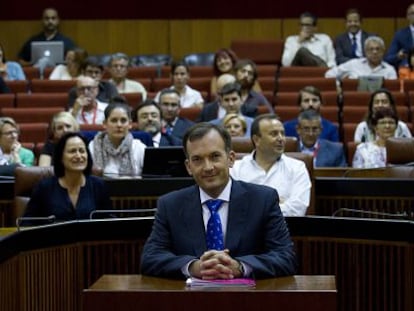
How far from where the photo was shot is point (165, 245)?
439cm

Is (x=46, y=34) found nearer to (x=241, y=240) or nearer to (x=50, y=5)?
(x=50, y=5)

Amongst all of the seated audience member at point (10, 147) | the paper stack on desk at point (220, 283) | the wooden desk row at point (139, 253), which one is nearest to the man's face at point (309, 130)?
the seated audience member at point (10, 147)

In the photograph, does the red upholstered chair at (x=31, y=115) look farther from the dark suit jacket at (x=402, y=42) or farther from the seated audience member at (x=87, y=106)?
the dark suit jacket at (x=402, y=42)

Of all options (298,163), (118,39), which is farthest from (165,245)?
(118,39)

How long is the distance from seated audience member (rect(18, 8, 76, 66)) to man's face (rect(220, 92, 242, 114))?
13.9ft

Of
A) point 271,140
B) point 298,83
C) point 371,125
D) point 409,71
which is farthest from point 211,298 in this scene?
point 409,71

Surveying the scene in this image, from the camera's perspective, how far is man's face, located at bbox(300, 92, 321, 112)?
9.55 meters

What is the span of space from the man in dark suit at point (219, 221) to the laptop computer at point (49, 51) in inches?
338

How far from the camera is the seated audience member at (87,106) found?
988 cm

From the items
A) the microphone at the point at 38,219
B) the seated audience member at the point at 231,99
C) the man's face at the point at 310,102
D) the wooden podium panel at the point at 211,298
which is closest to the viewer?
the wooden podium panel at the point at 211,298

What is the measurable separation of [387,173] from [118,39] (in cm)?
776

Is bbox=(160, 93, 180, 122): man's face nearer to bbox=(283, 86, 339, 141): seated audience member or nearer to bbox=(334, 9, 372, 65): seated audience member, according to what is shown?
bbox=(283, 86, 339, 141): seated audience member

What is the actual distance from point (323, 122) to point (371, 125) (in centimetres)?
78

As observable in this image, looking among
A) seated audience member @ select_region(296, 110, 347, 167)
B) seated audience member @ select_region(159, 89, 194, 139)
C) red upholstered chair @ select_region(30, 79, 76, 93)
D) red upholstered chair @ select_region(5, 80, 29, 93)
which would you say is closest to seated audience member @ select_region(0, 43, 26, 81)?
red upholstered chair @ select_region(5, 80, 29, 93)
